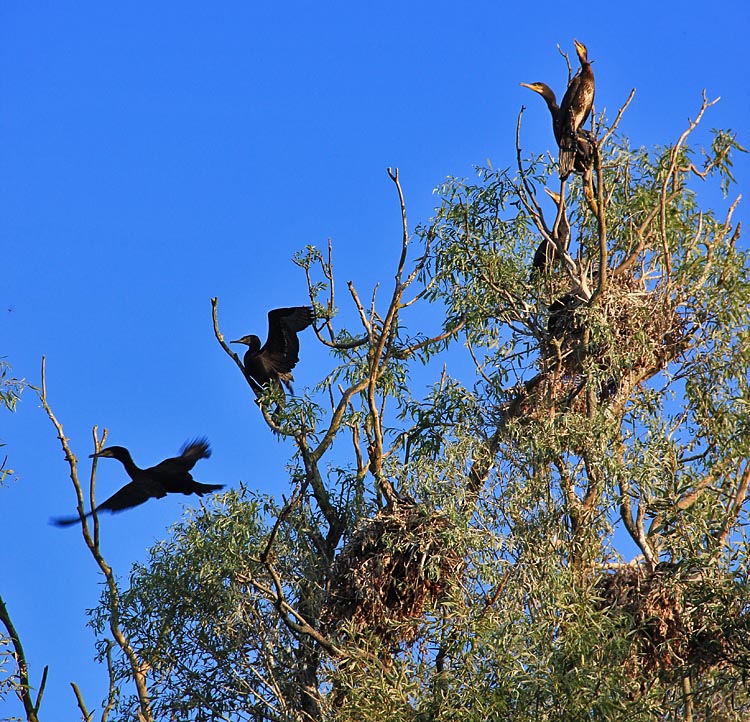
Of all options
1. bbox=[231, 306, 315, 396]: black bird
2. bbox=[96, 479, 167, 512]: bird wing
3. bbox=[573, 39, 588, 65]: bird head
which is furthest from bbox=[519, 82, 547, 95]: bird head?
bbox=[96, 479, 167, 512]: bird wing

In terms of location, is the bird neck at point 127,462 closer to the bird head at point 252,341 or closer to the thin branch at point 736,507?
the bird head at point 252,341

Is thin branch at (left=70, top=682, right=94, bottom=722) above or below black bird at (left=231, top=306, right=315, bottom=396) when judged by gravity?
below

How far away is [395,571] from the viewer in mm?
9383

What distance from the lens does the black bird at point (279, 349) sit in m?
11.5

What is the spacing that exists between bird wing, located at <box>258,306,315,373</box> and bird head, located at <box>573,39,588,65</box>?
332 cm

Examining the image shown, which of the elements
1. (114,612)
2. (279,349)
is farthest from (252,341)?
(114,612)

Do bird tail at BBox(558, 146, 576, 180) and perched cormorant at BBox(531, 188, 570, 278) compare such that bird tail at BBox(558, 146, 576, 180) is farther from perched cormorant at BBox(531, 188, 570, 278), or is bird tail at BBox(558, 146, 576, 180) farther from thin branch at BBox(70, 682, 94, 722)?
thin branch at BBox(70, 682, 94, 722)

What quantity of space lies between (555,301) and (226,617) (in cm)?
378

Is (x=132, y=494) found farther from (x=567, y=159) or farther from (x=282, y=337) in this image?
(x=567, y=159)

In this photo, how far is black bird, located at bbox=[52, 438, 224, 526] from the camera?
1116 centimetres

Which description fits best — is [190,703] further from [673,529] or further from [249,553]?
[673,529]

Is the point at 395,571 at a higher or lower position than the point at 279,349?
lower

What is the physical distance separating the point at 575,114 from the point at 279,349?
341 cm

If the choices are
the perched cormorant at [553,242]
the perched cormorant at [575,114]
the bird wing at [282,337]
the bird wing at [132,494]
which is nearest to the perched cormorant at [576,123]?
the perched cormorant at [575,114]
